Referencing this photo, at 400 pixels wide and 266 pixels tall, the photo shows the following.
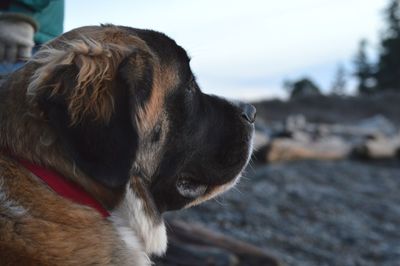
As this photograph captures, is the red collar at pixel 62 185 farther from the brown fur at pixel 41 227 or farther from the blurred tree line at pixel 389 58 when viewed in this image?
the blurred tree line at pixel 389 58

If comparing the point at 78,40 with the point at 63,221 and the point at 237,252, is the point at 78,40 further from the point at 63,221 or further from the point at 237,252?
the point at 237,252

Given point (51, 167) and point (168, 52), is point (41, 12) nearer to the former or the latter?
point (168, 52)

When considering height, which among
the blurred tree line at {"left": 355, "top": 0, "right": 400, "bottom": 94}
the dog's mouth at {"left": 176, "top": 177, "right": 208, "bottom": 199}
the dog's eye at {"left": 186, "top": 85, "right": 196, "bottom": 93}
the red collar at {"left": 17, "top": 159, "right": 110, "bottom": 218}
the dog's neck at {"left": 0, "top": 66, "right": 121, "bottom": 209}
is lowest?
the blurred tree line at {"left": 355, "top": 0, "right": 400, "bottom": 94}

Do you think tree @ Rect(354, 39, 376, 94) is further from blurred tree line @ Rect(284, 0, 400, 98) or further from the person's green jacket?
the person's green jacket

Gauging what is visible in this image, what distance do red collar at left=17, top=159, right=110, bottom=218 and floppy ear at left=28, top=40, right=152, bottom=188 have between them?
0.13m

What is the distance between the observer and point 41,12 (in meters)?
4.17

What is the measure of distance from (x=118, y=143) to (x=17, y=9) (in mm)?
1968

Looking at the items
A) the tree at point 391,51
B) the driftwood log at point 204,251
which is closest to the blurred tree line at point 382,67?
the tree at point 391,51

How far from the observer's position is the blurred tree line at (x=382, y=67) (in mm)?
56281

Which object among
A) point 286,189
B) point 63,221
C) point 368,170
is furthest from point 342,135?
point 63,221

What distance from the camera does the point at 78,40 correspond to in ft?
9.38

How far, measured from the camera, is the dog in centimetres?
252

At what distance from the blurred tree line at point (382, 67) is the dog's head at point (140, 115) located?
49.2m

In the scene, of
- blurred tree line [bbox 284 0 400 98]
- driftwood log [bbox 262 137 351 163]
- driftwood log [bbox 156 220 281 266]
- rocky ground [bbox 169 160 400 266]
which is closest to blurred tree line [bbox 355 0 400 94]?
blurred tree line [bbox 284 0 400 98]
